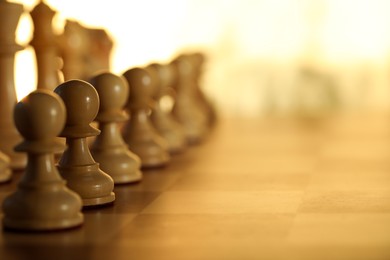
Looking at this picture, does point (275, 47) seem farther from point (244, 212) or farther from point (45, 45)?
point (244, 212)

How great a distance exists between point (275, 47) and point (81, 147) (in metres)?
2.13

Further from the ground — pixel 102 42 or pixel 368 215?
pixel 102 42

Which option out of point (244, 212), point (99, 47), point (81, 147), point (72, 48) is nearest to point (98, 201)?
point (81, 147)

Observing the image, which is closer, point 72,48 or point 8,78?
point 8,78

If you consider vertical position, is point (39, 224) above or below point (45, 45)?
below

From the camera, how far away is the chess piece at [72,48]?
1.76 m

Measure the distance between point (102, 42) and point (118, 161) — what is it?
2.73ft

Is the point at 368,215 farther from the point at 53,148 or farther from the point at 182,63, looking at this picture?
the point at 182,63

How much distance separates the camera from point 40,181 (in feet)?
3.19

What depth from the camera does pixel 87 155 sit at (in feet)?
3.65

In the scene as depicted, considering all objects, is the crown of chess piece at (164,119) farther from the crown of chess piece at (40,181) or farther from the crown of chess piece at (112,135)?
the crown of chess piece at (40,181)

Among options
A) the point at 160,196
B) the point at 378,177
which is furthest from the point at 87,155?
the point at 378,177

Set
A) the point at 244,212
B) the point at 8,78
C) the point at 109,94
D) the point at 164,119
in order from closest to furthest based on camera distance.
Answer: the point at 244,212
the point at 109,94
the point at 8,78
the point at 164,119

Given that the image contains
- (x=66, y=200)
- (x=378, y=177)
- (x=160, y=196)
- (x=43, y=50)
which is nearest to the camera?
(x=66, y=200)
